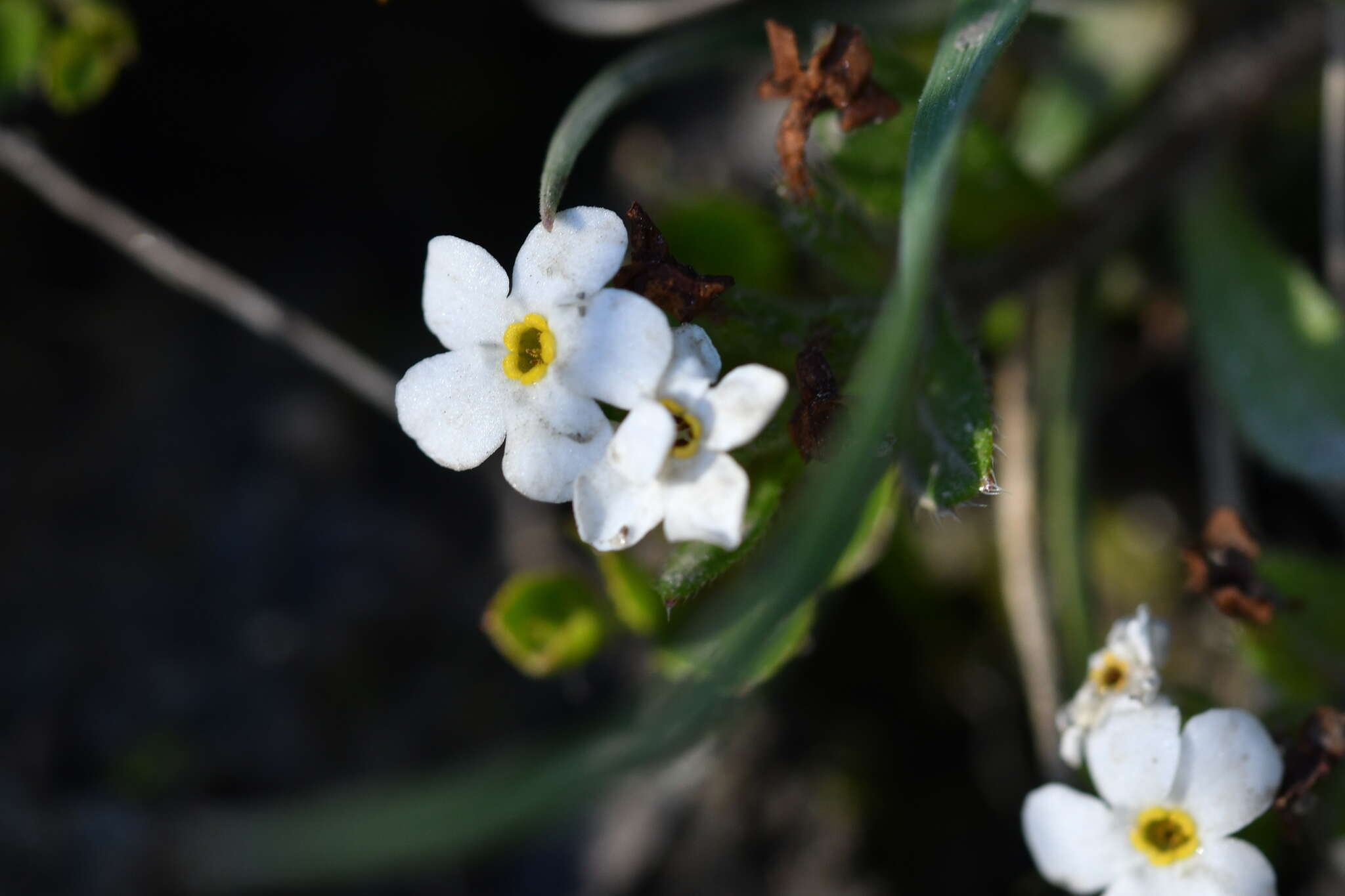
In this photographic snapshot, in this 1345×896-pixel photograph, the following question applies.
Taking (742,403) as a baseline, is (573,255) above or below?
above

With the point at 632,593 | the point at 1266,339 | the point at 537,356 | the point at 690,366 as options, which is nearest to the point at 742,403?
the point at 690,366

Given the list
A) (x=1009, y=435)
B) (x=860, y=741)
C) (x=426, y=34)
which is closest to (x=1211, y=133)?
(x=1009, y=435)

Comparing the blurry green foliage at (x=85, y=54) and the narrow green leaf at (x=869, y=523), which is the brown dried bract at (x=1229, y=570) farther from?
the blurry green foliage at (x=85, y=54)

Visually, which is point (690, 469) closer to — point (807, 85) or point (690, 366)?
point (690, 366)

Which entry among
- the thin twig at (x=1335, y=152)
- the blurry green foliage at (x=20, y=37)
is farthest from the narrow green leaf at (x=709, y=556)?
the blurry green foliage at (x=20, y=37)

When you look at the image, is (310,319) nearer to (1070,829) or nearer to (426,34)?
(426,34)

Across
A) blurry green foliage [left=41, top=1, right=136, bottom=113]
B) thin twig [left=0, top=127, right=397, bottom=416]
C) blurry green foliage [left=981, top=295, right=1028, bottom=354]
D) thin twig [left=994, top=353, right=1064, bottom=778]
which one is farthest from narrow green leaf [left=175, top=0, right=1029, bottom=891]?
blurry green foliage [left=41, top=1, right=136, bottom=113]

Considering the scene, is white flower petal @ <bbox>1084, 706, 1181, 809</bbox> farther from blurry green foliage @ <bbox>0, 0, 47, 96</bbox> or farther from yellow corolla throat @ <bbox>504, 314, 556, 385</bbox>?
blurry green foliage @ <bbox>0, 0, 47, 96</bbox>
